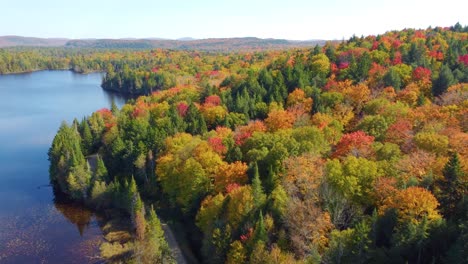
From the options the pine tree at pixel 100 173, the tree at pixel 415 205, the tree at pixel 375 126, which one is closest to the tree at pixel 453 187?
the tree at pixel 415 205

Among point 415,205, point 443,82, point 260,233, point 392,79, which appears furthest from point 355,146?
point 443,82

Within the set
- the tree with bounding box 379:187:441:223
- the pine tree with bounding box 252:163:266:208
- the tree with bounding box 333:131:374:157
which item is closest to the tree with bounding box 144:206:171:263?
the pine tree with bounding box 252:163:266:208

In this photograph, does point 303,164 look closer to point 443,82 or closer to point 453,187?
point 453,187

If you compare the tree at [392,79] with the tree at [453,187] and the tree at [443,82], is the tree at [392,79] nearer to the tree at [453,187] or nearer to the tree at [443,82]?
the tree at [443,82]

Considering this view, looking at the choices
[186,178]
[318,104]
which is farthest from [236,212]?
[318,104]

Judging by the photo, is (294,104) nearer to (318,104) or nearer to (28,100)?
(318,104)
